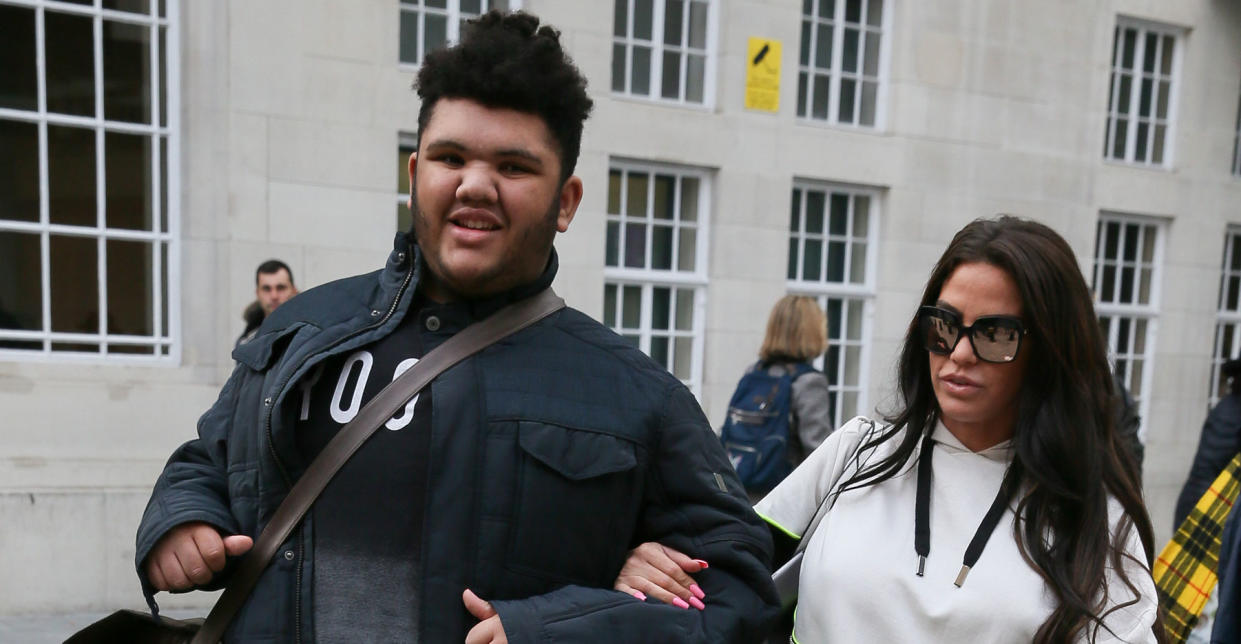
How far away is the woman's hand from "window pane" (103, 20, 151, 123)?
573 cm

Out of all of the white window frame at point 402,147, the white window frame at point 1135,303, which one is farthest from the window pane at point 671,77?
the white window frame at point 1135,303

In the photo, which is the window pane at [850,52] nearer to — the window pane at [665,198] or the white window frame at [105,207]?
the window pane at [665,198]

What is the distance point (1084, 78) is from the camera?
9.92 meters

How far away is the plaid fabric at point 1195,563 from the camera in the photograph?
2.98m

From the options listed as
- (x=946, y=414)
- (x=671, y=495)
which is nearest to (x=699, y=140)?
(x=946, y=414)

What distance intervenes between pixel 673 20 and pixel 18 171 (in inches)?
187

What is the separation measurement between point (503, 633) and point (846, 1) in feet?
27.3

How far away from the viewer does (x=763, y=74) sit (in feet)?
26.7

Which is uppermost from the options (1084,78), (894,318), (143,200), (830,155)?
(1084,78)

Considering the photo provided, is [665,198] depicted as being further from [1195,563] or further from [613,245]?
[1195,563]

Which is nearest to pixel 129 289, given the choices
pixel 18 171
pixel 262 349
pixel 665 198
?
pixel 18 171

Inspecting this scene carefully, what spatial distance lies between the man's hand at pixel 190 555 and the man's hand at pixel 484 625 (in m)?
0.35

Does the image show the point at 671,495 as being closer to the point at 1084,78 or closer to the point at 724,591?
the point at 724,591

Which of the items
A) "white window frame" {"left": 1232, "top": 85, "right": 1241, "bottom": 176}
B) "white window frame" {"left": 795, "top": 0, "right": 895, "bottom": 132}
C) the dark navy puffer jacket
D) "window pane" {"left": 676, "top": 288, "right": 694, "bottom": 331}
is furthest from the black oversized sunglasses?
"white window frame" {"left": 1232, "top": 85, "right": 1241, "bottom": 176}
